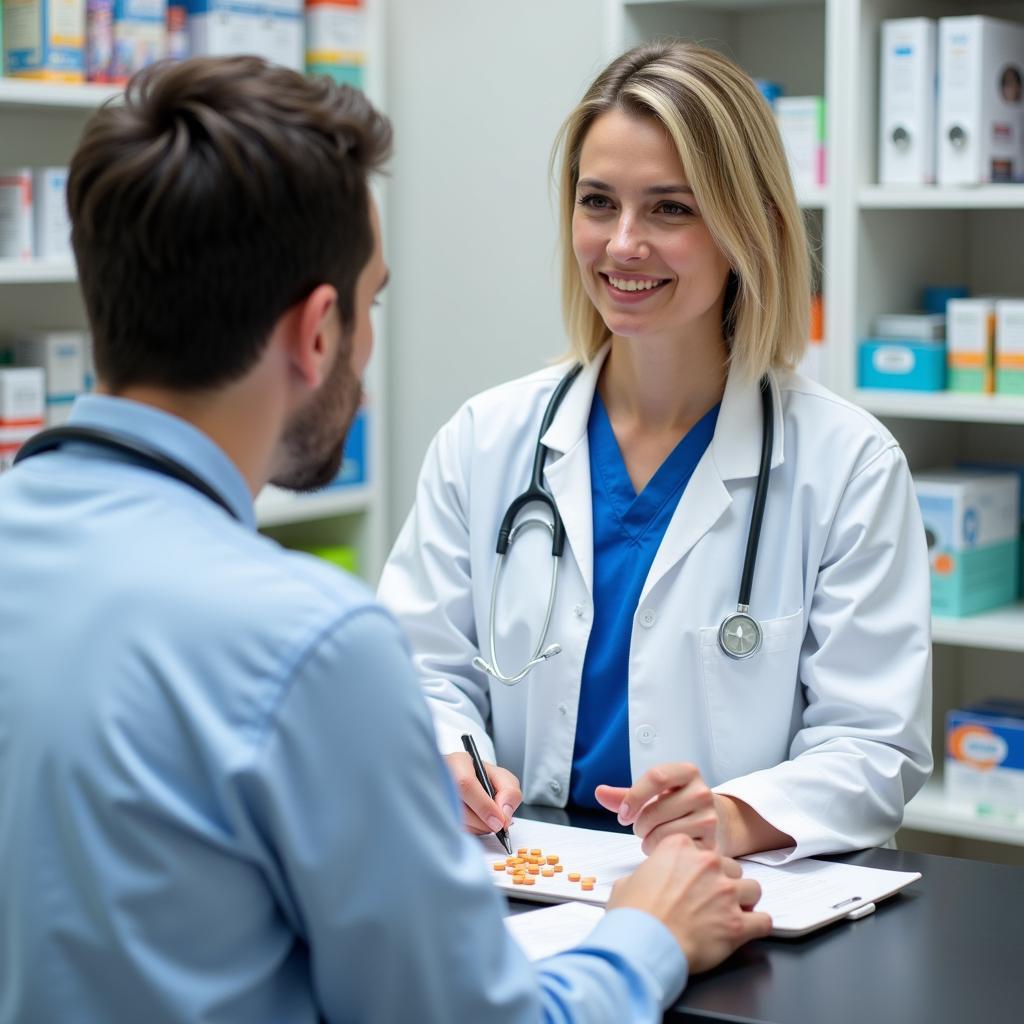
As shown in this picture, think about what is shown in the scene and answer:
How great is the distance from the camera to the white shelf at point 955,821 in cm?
245

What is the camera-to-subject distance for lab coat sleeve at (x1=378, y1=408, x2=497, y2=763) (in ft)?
5.66

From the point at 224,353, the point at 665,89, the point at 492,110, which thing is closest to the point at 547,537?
the point at 665,89

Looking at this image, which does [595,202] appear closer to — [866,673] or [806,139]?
[866,673]

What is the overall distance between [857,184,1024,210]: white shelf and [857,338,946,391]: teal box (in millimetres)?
233

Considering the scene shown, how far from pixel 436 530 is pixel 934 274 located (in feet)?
4.50

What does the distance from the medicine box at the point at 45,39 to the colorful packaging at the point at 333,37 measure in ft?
1.80

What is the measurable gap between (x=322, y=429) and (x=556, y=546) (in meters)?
0.74

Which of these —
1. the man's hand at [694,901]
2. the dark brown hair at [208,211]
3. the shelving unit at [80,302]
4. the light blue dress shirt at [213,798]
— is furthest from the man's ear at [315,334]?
the shelving unit at [80,302]

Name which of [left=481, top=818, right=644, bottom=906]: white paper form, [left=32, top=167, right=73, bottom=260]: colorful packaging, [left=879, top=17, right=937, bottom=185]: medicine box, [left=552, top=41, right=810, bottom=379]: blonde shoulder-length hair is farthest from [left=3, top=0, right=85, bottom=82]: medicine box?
[left=481, top=818, right=644, bottom=906]: white paper form

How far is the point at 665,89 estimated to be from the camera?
1670 millimetres

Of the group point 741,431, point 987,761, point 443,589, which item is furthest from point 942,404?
point 443,589

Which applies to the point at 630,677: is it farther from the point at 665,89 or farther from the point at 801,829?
the point at 665,89

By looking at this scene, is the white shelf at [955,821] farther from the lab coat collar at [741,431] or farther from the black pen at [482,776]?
the black pen at [482,776]

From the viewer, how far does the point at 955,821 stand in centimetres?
249
